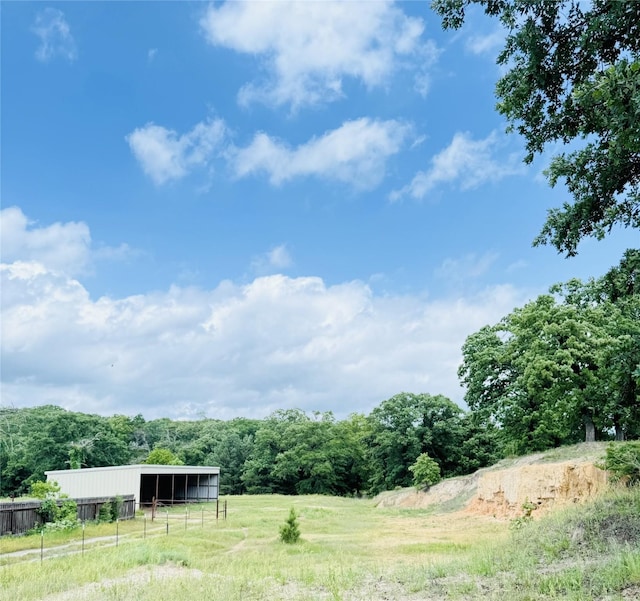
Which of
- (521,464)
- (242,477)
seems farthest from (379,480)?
(521,464)

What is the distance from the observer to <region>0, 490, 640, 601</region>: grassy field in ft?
31.3

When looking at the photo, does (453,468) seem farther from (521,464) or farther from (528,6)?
(528,6)

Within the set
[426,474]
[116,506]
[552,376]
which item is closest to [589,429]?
[552,376]

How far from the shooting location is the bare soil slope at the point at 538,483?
25531 mm

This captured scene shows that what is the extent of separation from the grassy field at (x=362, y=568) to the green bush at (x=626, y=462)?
14.3ft

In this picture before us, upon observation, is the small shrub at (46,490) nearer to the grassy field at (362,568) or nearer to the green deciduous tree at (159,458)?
the grassy field at (362,568)

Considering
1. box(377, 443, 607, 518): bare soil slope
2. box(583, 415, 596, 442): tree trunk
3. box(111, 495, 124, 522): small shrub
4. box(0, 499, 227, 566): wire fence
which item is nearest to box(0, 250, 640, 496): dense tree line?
box(583, 415, 596, 442): tree trunk

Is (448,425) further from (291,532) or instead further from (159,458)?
(291,532)

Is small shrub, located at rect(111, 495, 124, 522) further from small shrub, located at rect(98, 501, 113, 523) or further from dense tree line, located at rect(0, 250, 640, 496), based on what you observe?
dense tree line, located at rect(0, 250, 640, 496)

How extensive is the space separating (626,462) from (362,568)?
35.7 feet

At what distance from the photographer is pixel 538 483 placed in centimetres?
2825

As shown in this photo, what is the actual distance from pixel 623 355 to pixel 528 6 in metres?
7.01

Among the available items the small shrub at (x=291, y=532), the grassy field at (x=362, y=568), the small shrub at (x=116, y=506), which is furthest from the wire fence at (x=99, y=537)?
the small shrub at (x=291, y=532)

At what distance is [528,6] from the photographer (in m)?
9.26
